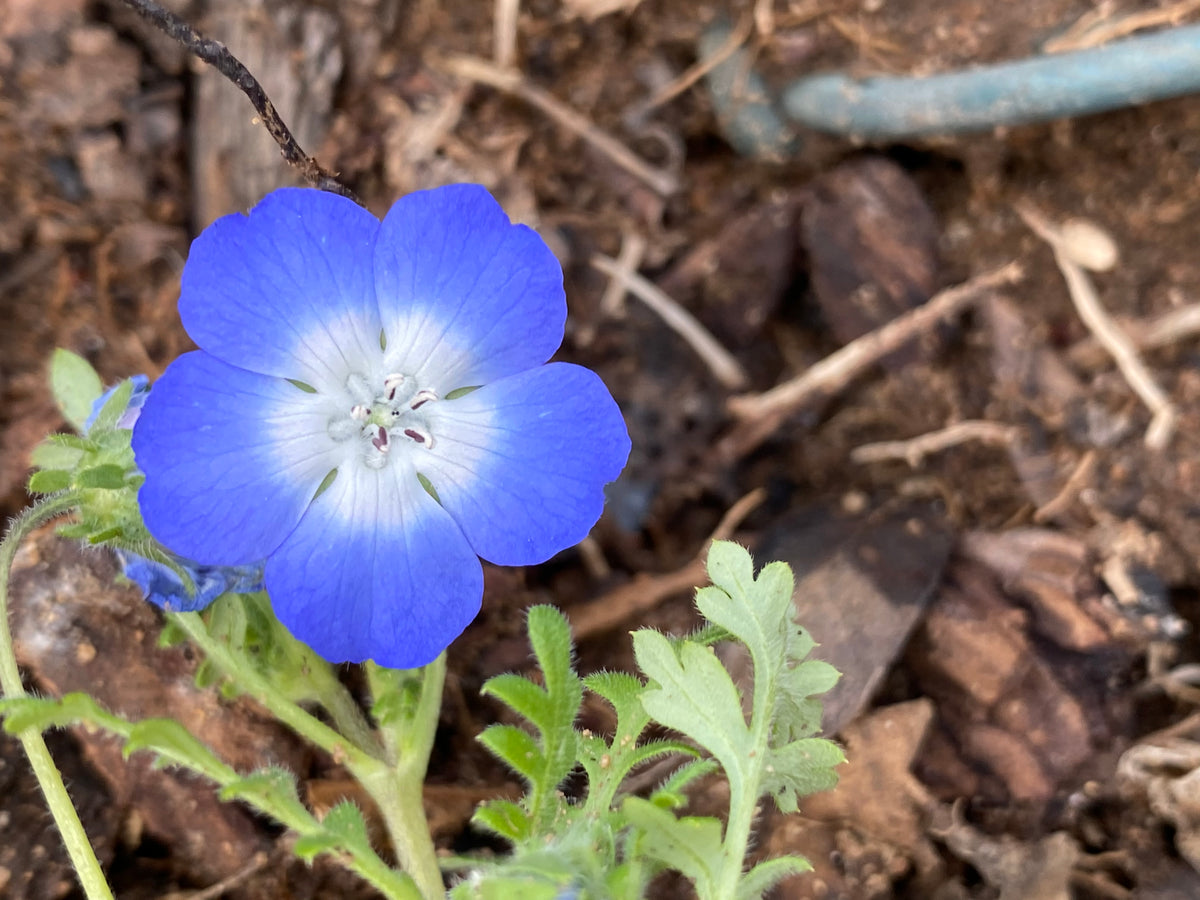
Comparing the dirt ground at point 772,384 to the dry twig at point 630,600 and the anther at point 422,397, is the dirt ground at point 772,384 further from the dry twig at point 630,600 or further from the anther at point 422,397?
the anther at point 422,397

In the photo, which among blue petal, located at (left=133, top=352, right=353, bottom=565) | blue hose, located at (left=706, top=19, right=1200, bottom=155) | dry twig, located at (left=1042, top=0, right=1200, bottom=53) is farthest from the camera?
dry twig, located at (left=1042, top=0, right=1200, bottom=53)

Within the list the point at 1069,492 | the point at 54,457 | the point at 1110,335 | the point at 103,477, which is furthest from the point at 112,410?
the point at 1110,335

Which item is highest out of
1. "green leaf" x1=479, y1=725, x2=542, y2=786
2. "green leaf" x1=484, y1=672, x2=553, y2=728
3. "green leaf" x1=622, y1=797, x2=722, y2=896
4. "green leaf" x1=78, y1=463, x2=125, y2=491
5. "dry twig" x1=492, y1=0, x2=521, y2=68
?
"dry twig" x1=492, y1=0, x2=521, y2=68

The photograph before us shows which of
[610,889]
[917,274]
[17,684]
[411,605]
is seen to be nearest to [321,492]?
[411,605]

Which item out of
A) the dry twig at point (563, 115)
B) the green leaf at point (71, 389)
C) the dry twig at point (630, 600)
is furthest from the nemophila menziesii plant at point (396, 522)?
the dry twig at point (563, 115)

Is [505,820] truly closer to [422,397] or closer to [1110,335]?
[422,397]

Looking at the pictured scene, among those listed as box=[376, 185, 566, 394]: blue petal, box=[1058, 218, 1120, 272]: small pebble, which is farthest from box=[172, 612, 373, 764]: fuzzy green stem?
box=[1058, 218, 1120, 272]: small pebble

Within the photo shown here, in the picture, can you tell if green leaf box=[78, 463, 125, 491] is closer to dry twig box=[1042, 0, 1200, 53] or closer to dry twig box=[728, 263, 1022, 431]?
dry twig box=[728, 263, 1022, 431]
